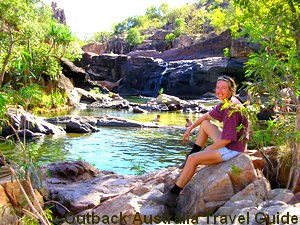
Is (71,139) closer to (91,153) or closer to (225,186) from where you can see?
(91,153)

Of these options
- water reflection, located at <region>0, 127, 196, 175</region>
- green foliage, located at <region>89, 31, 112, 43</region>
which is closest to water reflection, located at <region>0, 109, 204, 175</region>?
water reflection, located at <region>0, 127, 196, 175</region>

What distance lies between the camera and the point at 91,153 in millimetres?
12188

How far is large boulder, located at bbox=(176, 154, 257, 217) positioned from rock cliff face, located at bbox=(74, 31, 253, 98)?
3174 cm

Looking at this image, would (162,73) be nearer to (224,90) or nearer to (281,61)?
(224,90)

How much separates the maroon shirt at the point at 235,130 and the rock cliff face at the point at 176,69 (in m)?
31.5

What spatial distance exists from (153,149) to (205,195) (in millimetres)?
8631

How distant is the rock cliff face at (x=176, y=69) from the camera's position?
36.8 m

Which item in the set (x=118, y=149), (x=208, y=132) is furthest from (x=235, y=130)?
(x=118, y=149)

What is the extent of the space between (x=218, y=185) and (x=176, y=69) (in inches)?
1421

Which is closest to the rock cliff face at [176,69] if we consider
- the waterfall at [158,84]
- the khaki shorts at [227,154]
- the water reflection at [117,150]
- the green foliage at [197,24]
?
the waterfall at [158,84]

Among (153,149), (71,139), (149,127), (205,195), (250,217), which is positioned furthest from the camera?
(149,127)

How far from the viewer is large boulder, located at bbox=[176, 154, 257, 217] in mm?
4461

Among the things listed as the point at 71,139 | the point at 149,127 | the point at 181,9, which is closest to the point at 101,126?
the point at 149,127

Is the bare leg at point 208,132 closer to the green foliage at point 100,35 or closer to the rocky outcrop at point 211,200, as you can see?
the rocky outcrop at point 211,200
